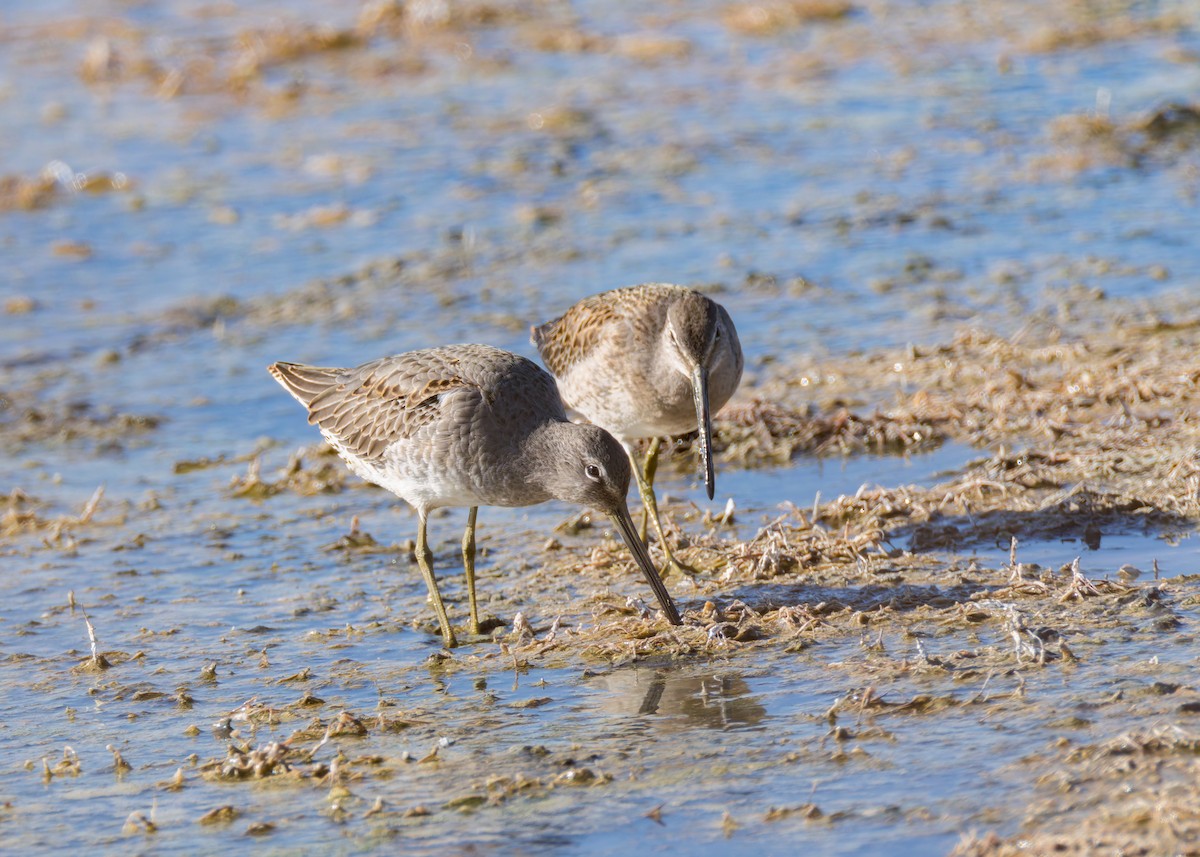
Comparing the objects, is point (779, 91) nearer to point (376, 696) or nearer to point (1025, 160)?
point (1025, 160)

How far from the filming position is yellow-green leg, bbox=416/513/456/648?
539 cm

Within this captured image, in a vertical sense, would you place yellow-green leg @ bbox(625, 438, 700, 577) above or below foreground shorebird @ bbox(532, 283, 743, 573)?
below

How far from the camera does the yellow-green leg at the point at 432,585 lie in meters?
5.39

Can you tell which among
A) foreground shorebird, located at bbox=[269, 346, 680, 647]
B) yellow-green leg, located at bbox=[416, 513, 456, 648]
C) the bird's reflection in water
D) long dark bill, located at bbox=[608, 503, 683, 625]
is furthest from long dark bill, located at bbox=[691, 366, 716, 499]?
the bird's reflection in water

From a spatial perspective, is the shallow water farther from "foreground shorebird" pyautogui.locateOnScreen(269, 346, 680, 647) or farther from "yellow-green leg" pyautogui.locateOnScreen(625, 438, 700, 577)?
"foreground shorebird" pyautogui.locateOnScreen(269, 346, 680, 647)

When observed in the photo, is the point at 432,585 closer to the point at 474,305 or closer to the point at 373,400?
the point at 373,400

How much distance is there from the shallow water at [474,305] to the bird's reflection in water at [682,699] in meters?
0.02

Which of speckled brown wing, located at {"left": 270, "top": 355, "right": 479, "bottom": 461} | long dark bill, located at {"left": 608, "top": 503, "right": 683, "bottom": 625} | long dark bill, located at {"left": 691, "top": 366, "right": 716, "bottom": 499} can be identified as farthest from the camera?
long dark bill, located at {"left": 691, "top": 366, "right": 716, "bottom": 499}

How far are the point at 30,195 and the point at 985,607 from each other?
8961 mm

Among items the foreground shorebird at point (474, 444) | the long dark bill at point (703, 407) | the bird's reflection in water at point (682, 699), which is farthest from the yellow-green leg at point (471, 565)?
the long dark bill at point (703, 407)

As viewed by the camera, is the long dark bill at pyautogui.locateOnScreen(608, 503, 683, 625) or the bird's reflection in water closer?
the bird's reflection in water

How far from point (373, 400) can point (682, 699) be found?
5.59ft

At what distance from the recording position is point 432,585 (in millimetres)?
5543

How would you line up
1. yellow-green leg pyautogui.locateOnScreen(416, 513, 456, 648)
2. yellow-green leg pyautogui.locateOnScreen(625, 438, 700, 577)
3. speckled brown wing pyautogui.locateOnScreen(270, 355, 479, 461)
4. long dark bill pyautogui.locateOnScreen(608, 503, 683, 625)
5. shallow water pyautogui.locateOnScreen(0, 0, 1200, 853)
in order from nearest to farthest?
1. shallow water pyautogui.locateOnScreen(0, 0, 1200, 853)
2. long dark bill pyautogui.locateOnScreen(608, 503, 683, 625)
3. yellow-green leg pyautogui.locateOnScreen(416, 513, 456, 648)
4. speckled brown wing pyautogui.locateOnScreen(270, 355, 479, 461)
5. yellow-green leg pyautogui.locateOnScreen(625, 438, 700, 577)
